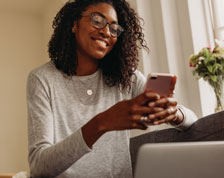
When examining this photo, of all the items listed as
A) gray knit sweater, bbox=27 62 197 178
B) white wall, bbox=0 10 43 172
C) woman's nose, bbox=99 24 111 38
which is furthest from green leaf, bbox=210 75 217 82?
white wall, bbox=0 10 43 172

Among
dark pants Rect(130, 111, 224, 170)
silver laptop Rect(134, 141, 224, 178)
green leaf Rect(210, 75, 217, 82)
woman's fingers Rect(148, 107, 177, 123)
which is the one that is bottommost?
dark pants Rect(130, 111, 224, 170)

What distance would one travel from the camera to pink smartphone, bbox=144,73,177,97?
846mm

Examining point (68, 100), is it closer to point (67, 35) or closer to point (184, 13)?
point (67, 35)

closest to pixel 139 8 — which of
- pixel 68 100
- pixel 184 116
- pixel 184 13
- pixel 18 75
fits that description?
pixel 184 13

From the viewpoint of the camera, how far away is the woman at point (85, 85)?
47.8 inches

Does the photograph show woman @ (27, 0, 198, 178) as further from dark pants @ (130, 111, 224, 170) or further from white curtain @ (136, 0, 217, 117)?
white curtain @ (136, 0, 217, 117)

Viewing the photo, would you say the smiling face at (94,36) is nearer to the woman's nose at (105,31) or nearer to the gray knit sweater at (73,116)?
the woman's nose at (105,31)

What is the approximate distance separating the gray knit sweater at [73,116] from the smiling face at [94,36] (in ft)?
0.42

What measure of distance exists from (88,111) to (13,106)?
146 inches

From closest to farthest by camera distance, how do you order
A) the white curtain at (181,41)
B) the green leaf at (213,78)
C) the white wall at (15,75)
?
1. the green leaf at (213,78)
2. the white curtain at (181,41)
3. the white wall at (15,75)

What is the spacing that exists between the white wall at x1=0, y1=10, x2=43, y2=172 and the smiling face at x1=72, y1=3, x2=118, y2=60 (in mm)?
3599

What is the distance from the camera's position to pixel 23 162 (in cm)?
472

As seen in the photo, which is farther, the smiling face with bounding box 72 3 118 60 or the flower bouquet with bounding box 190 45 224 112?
the flower bouquet with bounding box 190 45 224 112

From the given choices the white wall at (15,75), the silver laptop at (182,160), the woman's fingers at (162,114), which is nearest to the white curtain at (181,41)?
the woman's fingers at (162,114)
